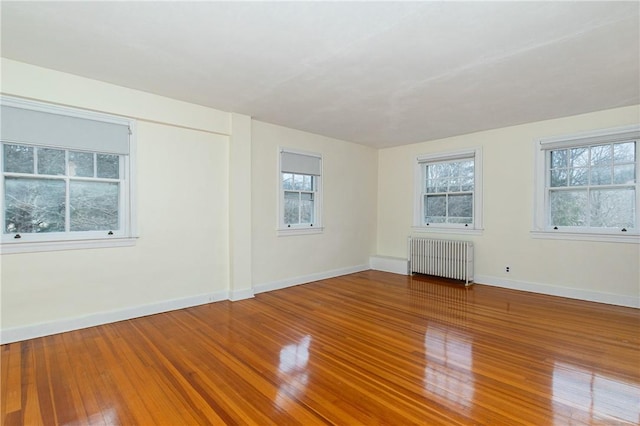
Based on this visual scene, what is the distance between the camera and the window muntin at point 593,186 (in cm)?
420

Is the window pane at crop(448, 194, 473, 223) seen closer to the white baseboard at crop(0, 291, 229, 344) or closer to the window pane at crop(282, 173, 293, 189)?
the window pane at crop(282, 173, 293, 189)

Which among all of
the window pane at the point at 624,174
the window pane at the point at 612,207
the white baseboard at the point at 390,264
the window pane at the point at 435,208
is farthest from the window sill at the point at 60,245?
the window pane at the point at 624,174

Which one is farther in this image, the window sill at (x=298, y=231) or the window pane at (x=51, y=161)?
the window sill at (x=298, y=231)

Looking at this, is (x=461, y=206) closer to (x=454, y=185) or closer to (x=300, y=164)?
(x=454, y=185)

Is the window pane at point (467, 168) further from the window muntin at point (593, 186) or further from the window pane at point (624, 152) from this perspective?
the window pane at point (624, 152)

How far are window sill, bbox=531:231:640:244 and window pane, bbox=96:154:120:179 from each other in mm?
5774

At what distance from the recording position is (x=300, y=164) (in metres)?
5.31

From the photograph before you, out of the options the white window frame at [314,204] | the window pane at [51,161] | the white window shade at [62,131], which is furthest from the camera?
the white window frame at [314,204]

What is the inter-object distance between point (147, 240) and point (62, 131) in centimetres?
139

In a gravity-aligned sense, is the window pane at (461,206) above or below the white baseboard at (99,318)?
above

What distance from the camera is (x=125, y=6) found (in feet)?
6.91

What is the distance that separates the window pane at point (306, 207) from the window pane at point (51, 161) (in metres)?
3.24

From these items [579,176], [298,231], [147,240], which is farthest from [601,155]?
[147,240]

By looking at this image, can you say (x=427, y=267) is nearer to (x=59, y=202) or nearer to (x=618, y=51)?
(x=618, y=51)
